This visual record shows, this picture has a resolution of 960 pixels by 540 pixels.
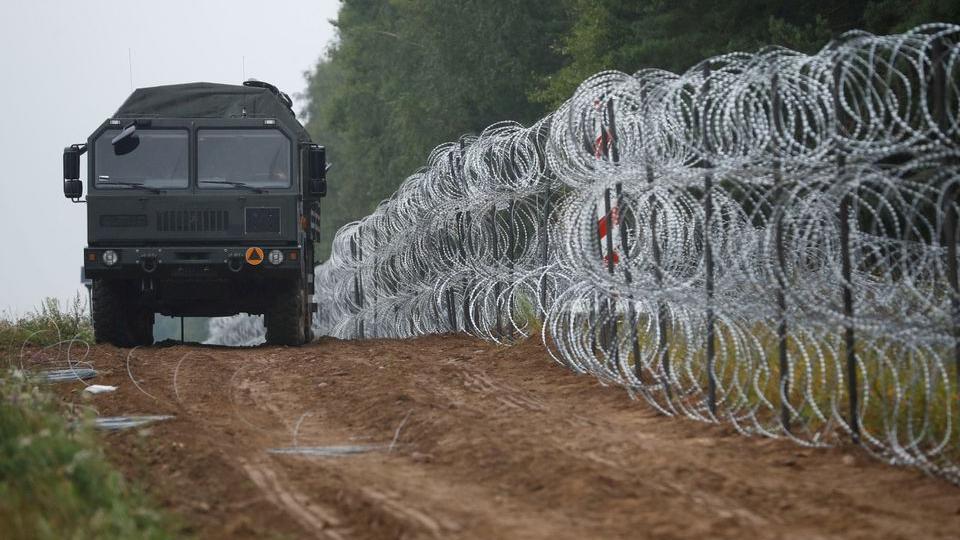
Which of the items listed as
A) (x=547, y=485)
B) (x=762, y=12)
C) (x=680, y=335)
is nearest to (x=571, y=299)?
(x=680, y=335)

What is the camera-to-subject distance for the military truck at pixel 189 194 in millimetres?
17234

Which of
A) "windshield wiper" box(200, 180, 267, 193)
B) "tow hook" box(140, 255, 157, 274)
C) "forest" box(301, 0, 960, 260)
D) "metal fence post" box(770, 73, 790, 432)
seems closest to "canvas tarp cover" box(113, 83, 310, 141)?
"windshield wiper" box(200, 180, 267, 193)

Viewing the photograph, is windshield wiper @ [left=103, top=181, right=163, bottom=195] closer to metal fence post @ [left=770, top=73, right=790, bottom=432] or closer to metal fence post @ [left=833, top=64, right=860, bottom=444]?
metal fence post @ [left=770, top=73, right=790, bottom=432]

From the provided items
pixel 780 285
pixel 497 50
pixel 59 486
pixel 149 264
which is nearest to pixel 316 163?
pixel 149 264

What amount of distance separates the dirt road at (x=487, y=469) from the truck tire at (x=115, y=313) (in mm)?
5200

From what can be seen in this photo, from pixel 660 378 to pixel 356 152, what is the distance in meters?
48.3

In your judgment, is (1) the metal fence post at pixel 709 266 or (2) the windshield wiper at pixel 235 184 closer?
(1) the metal fence post at pixel 709 266

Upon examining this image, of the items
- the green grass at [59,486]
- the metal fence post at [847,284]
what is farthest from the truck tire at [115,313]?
the metal fence post at [847,284]

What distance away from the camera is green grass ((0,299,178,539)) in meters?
6.05

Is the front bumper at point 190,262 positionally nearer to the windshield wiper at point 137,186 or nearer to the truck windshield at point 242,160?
the windshield wiper at point 137,186

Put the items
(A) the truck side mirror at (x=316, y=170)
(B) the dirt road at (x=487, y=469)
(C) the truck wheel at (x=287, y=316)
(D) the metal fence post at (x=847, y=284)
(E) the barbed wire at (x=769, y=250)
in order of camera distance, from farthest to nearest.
Result: (C) the truck wheel at (x=287, y=316) < (A) the truck side mirror at (x=316, y=170) < (D) the metal fence post at (x=847, y=284) < (E) the barbed wire at (x=769, y=250) < (B) the dirt road at (x=487, y=469)

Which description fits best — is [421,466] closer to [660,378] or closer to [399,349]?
[660,378]

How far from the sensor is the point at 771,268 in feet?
29.0

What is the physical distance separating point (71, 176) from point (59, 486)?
435 inches
